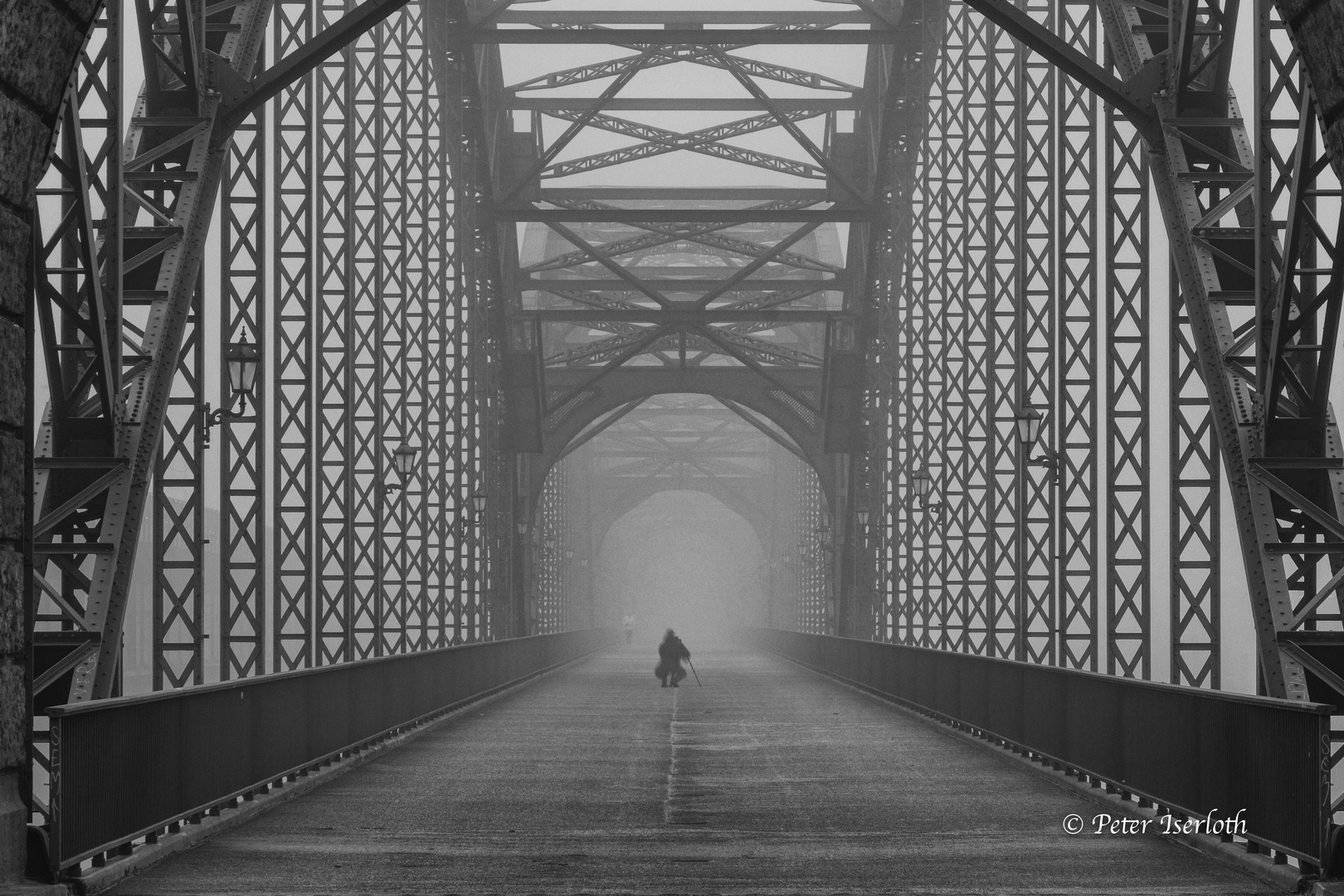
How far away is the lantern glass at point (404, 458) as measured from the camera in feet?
99.5

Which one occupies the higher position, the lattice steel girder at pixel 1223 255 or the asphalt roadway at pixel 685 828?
the lattice steel girder at pixel 1223 255

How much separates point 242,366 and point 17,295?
10990mm

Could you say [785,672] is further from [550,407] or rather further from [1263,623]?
[1263,623]

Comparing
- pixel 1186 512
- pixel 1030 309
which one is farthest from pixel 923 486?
pixel 1186 512

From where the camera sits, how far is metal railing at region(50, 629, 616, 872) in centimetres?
1047

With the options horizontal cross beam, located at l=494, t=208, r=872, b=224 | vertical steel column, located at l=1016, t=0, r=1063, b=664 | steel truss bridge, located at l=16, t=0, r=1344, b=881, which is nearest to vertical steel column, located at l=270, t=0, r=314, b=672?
steel truss bridge, located at l=16, t=0, r=1344, b=881

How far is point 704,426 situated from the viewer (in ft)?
317

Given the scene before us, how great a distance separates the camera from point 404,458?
1200 inches

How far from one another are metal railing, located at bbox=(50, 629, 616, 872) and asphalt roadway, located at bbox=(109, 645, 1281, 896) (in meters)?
0.36

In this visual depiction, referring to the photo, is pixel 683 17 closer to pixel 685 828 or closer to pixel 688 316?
pixel 688 316

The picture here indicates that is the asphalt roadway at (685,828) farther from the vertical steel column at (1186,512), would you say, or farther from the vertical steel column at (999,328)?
the vertical steel column at (999,328)

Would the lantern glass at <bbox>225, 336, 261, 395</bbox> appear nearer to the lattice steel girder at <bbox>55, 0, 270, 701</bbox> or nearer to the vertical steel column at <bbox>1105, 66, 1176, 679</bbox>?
the lattice steel girder at <bbox>55, 0, 270, 701</bbox>

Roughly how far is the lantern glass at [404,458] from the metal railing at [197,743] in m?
6.66

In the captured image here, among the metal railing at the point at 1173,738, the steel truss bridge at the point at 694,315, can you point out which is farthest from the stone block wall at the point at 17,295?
the metal railing at the point at 1173,738
